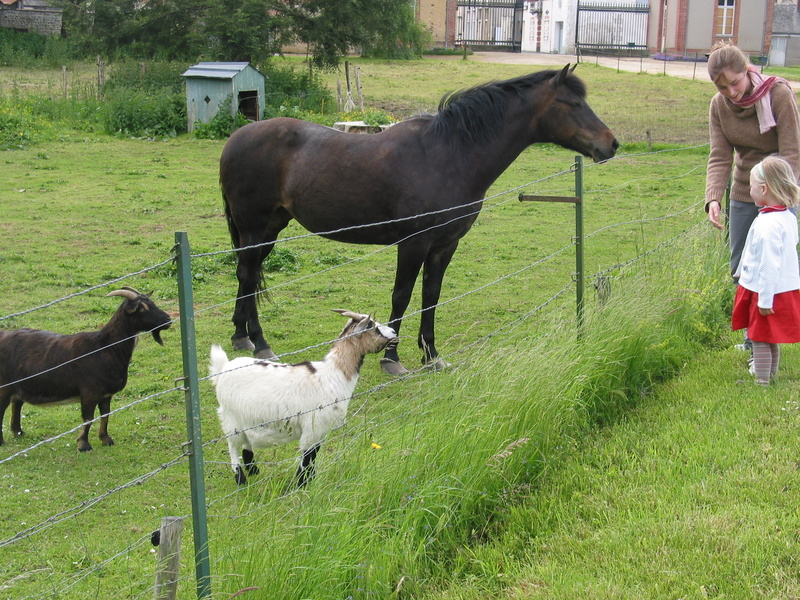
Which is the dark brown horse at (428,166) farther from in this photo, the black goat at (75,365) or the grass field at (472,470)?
the black goat at (75,365)

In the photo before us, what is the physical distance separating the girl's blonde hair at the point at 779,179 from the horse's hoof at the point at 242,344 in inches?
173

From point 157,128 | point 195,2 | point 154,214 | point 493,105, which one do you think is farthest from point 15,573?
point 195,2

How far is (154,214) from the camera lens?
1253cm

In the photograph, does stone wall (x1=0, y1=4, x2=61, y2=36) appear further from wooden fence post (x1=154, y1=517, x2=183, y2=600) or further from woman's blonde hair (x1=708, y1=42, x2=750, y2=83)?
wooden fence post (x1=154, y1=517, x2=183, y2=600)

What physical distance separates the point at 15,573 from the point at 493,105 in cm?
489

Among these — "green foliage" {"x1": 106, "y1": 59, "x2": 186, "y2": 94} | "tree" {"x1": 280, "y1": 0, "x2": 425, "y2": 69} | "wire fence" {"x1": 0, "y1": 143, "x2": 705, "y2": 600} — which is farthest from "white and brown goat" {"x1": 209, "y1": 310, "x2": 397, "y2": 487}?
"tree" {"x1": 280, "y1": 0, "x2": 425, "y2": 69}

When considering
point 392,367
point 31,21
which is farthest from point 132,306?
point 31,21

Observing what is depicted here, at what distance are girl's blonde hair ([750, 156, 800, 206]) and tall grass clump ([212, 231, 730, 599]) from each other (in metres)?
1.19

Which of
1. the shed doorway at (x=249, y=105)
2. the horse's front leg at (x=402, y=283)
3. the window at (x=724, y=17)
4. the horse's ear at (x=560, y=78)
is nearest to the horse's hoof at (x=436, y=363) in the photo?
the horse's front leg at (x=402, y=283)

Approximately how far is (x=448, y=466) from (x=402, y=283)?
120 inches

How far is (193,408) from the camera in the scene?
3.11 metres

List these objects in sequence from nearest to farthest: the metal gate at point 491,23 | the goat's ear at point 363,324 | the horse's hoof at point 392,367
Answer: the goat's ear at point 363,324 < the horse's hoof at point 392,367 < the metal gate at point 491,23

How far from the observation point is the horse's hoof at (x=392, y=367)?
22.8ft

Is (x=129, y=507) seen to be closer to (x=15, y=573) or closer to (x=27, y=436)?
(x=15, y=573)
